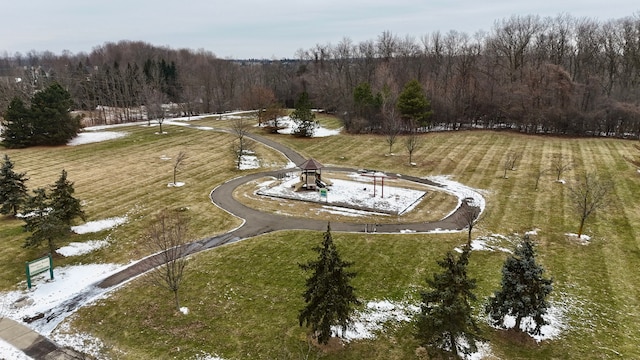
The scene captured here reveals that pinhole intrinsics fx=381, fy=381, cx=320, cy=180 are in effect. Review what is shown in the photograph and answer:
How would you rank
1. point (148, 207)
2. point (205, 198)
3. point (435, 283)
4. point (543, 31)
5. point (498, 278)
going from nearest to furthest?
1. point (435, 283)
2. point (498, 278)
3. point (148, 207)
4. point (205, 198)
5. point (543, 31)

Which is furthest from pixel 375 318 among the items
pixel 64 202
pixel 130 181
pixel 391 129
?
pixel 391 129

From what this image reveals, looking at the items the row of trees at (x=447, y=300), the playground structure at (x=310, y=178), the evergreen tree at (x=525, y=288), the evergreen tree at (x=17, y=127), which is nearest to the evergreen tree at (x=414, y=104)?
the playground structure at (x=310, y=178)

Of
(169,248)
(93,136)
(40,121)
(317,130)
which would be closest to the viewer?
(169,248)

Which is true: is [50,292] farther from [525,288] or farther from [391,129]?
[391,129]

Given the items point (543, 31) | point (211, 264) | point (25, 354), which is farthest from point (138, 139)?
point (543, 31)

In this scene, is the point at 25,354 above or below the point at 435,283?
below

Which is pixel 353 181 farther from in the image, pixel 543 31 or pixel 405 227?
pixel 543 31

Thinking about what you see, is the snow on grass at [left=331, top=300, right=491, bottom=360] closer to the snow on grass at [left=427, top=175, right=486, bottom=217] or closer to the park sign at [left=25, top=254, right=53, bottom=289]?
the snow on grass at [left=427, top=175, right=486, bottom=217]
